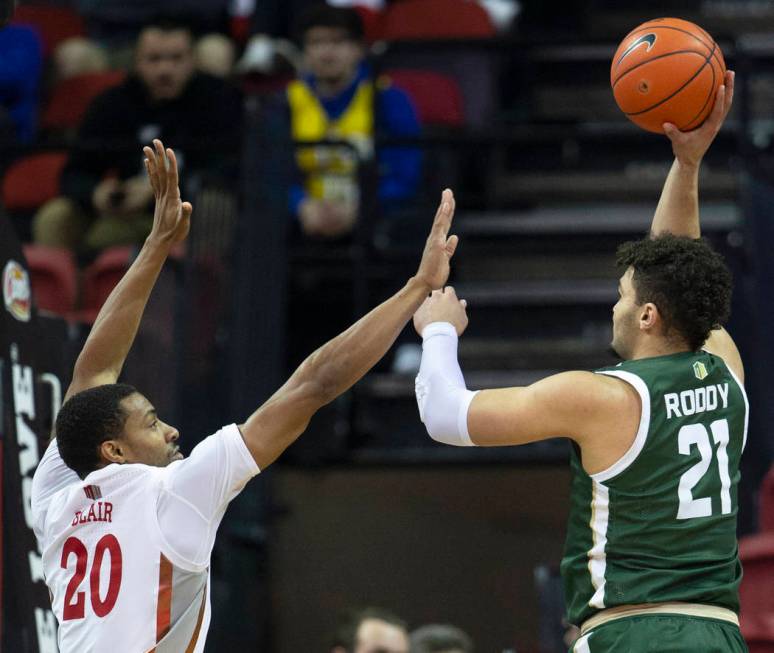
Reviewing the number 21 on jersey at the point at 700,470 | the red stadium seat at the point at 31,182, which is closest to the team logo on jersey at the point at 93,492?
the number 21 on jersey at the point at 700,470

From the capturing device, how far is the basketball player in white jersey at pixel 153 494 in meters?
4.47

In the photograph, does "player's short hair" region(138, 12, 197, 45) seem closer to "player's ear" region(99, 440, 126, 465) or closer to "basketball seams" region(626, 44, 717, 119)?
"basketball seams" region(626, 44, 717, 119)

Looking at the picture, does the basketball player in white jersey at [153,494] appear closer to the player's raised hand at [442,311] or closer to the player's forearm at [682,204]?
the player's raised hand at [442,311]

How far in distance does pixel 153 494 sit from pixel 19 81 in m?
6.26

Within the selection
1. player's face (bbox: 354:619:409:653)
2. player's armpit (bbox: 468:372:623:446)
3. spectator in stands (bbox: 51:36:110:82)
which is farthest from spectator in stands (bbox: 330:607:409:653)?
spectator in stands (bbox: 51:36:110:82)

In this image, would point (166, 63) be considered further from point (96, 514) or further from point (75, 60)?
point (96, 514)

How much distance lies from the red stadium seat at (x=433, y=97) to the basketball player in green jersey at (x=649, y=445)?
545 cm

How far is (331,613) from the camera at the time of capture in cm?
832

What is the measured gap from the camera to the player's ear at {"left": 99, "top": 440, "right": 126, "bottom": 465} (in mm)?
4605

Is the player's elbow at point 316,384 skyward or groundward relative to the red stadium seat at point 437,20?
groundward

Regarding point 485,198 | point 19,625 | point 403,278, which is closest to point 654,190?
point 485,198

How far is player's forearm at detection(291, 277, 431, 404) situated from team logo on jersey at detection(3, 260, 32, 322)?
4.84ft

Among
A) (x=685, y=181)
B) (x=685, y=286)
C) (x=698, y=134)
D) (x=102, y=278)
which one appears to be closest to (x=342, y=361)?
(x=685, y=286)

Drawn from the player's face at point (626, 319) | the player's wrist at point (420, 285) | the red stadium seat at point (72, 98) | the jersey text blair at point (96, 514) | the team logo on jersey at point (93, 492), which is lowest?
the jersey text blair at point (96, 514)
